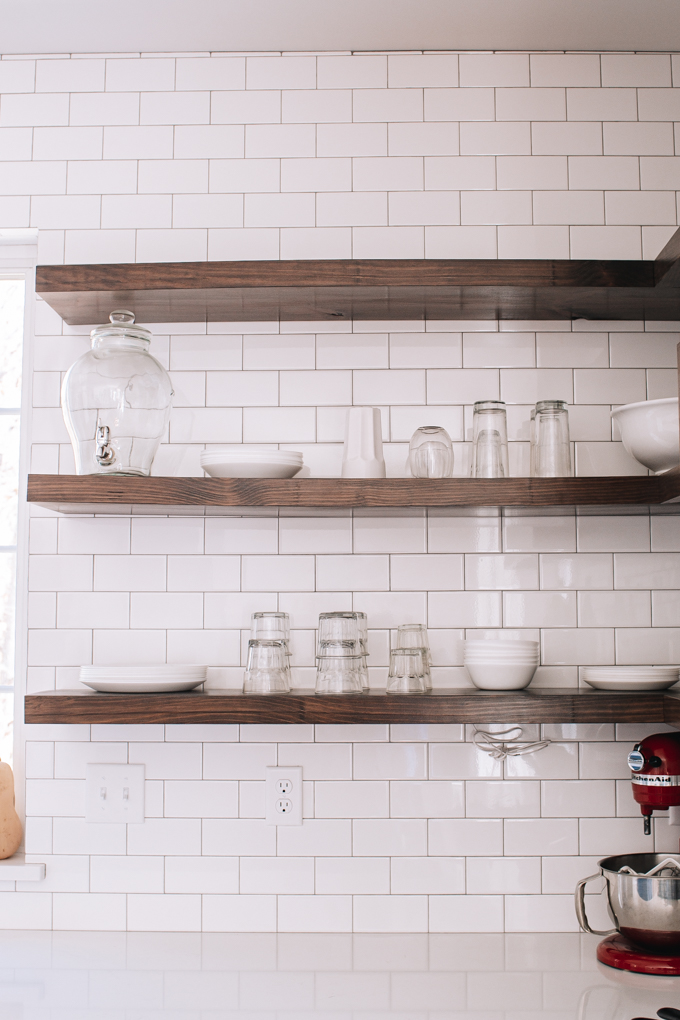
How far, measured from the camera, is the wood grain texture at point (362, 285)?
69.7 inches

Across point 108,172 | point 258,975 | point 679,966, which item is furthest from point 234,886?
point 108,172

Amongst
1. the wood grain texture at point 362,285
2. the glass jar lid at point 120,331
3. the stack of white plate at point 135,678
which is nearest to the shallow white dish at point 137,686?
the stack of white plate at point 135,678

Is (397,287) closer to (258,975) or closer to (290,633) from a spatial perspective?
(290,633)

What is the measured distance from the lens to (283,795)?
1.87 m

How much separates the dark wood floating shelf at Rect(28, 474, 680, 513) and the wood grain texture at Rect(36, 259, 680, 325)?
0.43 metres

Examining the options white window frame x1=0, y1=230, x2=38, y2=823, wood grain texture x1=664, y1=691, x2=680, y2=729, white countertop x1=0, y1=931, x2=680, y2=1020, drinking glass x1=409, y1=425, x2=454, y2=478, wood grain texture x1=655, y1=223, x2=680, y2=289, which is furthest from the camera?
white window frame x1=0, y1=230, x2=38, y2=823

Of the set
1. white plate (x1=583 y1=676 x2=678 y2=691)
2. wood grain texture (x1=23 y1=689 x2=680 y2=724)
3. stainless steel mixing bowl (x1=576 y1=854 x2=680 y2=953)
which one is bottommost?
stainless steel mixing bowl (x1=576 y1=854 x2=680 y2=953)

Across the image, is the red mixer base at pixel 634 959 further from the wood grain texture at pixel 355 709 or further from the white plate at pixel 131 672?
the white plate at pixel 131 672

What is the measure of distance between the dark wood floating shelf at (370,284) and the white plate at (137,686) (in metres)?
0.83

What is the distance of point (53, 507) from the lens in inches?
72.2

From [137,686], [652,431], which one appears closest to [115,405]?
[137,686]

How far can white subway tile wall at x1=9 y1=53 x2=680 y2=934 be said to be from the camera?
6.09 ft

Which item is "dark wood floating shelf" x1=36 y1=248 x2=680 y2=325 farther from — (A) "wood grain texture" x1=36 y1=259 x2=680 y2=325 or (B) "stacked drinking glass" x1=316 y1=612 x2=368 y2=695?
(B) "stacked drinking glass" x1=316 y1=612 x2=368 y2=695

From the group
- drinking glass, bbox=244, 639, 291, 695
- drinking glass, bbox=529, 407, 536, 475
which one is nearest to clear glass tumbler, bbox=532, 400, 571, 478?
drinking glass, bbox=529, 407, 536, 475
